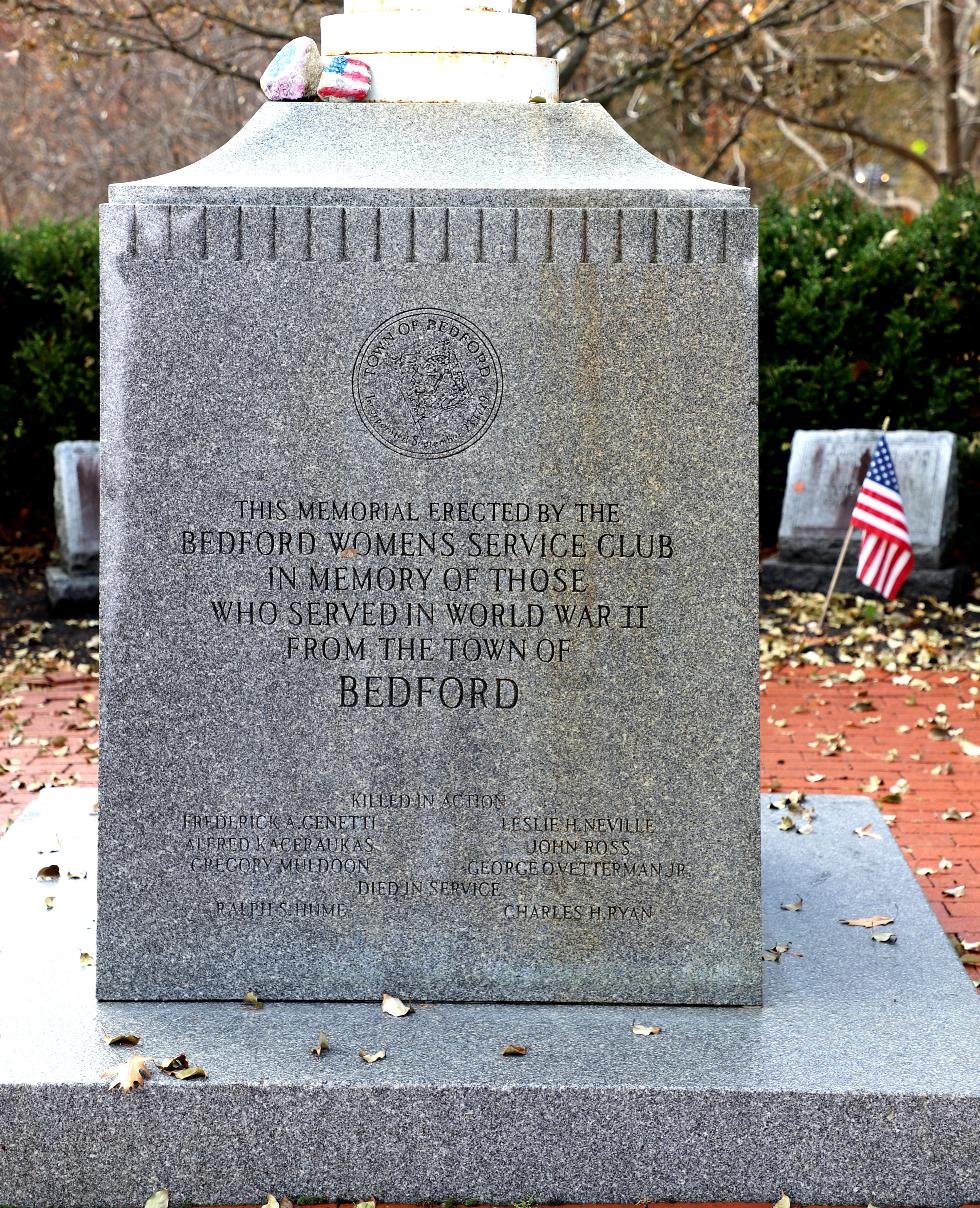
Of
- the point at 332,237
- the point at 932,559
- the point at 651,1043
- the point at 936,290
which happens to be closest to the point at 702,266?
the point at 332,237

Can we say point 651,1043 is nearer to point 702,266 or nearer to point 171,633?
point 171,633

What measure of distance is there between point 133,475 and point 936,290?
28.0 ft

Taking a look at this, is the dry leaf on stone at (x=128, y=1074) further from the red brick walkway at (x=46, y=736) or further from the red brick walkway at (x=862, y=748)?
the red brick walkway at (x=46, y=736)

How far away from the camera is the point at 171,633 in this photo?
3707 mm

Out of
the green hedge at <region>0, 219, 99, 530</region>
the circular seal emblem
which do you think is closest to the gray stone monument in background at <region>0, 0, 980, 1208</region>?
the circular seal emblem

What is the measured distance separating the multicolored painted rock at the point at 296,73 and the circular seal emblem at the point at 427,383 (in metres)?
0.67

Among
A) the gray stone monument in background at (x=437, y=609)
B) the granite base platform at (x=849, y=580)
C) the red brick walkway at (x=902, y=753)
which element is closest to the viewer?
the gray stone monument in background at (x=437, y=609)

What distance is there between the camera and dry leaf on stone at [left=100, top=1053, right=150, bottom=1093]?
10.8 ft

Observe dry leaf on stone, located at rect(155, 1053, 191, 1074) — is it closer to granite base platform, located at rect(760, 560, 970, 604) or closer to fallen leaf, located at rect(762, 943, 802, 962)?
fallen leaf, located at rect(762, 943, 802, 962)

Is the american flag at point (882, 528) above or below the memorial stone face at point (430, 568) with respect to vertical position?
below

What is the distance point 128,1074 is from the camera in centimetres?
330

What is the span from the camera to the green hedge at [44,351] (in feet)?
37.0

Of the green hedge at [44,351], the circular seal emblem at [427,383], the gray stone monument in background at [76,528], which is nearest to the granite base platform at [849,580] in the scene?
the gray stone monument in background at [76,528]

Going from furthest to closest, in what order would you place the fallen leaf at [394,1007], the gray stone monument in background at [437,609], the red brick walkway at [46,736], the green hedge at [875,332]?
the green hedge at [875,332], the red brick walkway at [46,736], the fallen leaf at [394,1007], the gray stone monument in background at [437,609]
